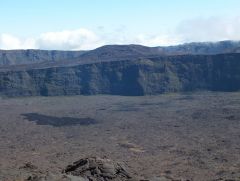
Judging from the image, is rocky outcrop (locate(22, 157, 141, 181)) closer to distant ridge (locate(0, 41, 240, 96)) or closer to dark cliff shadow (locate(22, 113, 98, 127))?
dark cliff shadow (locate(22, 113, 98, 127))

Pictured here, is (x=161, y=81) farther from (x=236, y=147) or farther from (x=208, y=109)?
(x=236, y=147)

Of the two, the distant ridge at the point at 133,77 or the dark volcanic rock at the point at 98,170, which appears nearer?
the dark volcanic rock at the point at 98,170

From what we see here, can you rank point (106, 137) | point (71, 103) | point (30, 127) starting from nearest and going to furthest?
point (106, 137)
point (30, 127)
point (71, 103)

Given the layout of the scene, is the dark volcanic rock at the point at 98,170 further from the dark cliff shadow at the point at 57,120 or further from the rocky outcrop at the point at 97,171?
the dark cliff shadow at the point at 57,120

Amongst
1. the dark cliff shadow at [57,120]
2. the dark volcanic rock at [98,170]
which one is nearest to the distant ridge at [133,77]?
the dark cliff shadow at [57,120]

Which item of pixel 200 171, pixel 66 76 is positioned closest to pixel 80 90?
pixel 66 76

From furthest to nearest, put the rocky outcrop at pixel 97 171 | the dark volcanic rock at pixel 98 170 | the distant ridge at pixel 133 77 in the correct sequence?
the distant ridge at pixel 133 77 → the dark volcanic rock at pixel 98 170 → the rocky outcrop at pixel 97 171
